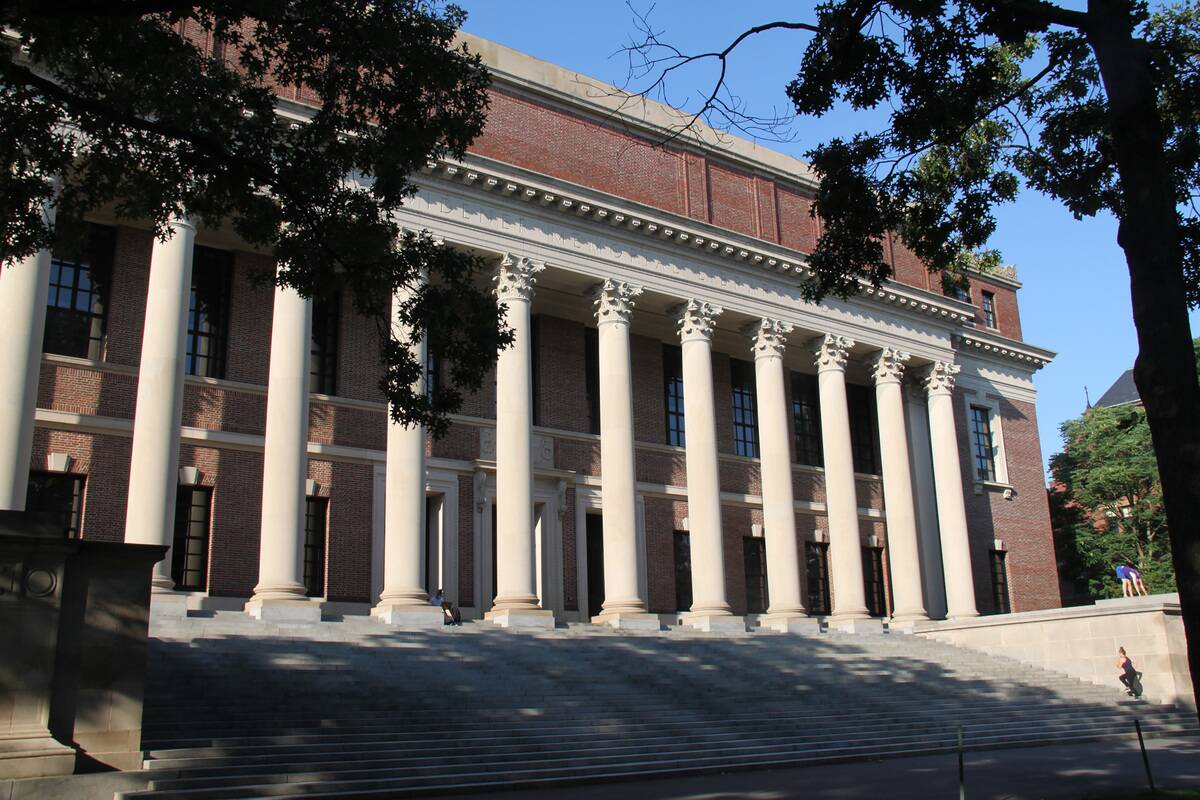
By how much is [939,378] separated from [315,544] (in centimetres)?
2170

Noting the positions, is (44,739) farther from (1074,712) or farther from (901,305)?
(901,305)

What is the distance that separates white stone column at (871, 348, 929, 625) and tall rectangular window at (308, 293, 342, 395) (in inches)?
682

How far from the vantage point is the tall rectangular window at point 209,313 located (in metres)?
26.8

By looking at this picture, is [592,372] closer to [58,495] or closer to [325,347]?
[325,347]

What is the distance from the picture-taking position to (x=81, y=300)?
2541 centimetres

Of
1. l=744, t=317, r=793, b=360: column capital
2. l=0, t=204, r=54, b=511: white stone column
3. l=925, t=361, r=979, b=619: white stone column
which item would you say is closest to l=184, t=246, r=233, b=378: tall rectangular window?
l=0, t=204, r=54, b=511: white stone column

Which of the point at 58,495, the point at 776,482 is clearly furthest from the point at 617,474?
the point at 58,495

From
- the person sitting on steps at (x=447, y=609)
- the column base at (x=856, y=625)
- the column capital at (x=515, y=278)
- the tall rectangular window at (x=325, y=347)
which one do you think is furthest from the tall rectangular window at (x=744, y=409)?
the tall rectangular window at (x=325, y=347)

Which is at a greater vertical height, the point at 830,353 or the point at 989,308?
the point at 989,308

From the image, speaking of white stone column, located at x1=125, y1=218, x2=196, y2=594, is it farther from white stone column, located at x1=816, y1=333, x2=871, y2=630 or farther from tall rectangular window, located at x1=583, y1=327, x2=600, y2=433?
white stone column, located at x1=816, y1=333, x2=871, y2=630

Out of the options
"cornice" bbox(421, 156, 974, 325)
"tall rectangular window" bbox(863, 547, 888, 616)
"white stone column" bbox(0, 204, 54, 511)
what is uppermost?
"cornice" bbox(421, 156, 974, 325)

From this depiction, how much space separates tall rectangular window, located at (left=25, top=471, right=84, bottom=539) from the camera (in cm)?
2350

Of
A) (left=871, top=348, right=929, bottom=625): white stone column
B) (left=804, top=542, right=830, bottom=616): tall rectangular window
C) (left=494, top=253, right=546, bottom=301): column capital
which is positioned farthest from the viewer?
(left=804, top=542, right=830, bottom=616): tall rectangular window

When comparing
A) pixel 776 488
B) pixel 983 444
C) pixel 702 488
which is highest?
pixel 983 444
